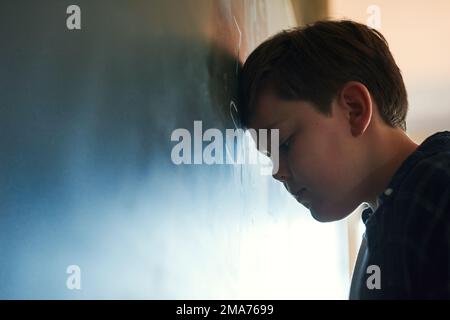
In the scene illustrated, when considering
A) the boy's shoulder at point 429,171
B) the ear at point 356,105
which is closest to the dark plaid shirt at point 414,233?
the boy's shoulder at point 429,171

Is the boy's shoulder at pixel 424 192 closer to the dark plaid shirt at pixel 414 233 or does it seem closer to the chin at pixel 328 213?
the dark plaid shirt at pixel 414 233

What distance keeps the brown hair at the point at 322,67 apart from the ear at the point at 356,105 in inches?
0.5

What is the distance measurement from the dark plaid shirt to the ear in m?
0.10

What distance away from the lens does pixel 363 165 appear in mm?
688

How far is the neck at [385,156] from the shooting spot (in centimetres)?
68

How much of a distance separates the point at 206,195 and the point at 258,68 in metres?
0.19

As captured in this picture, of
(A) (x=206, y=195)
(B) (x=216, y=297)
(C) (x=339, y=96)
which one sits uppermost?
(C) (x=339, y=96)

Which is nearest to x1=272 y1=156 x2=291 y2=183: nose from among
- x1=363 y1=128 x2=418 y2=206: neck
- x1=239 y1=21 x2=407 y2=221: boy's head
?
x1=239 y1=21 x2=407 y2=221: boy's head

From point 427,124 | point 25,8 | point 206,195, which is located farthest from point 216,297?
point 427,124

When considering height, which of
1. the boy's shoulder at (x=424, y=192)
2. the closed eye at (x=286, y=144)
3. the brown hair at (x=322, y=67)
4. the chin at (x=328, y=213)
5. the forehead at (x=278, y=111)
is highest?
the brown hair at (x=322, y=67)

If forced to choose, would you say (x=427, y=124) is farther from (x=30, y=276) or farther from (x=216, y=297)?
(x=30, y=276)

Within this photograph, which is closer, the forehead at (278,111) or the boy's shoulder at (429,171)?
the boy's shoulder at (429,171)

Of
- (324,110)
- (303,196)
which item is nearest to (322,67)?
(324,110)
